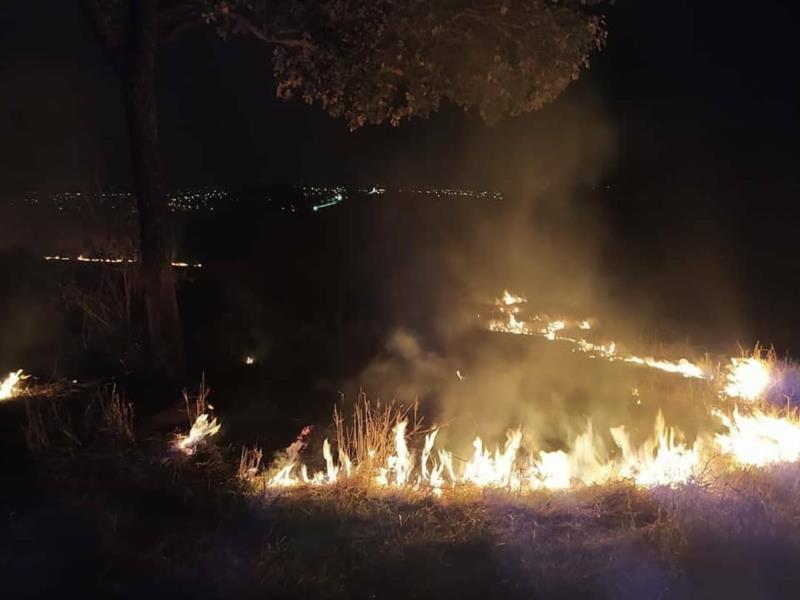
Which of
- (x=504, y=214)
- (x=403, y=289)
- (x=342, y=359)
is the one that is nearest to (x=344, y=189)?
(x=504, y=214)

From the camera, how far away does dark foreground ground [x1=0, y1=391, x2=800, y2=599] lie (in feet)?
12.5

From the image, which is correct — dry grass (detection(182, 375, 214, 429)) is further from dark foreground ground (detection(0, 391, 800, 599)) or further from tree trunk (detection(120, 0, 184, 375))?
dark foreground ground (detection(0, 391, 800, 599))

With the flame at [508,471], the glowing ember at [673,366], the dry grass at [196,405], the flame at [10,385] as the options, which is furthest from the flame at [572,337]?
the flame at [10,385]

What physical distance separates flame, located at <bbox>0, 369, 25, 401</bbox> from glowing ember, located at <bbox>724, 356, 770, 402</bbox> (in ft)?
24.2

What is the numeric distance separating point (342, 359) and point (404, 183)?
1510cm

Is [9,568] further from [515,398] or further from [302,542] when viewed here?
[515,398]

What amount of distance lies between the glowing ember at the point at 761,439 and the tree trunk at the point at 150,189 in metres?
5.64

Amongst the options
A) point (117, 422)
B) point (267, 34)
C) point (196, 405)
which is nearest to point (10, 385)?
point (196, 405)

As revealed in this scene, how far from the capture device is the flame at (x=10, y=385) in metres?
7.07

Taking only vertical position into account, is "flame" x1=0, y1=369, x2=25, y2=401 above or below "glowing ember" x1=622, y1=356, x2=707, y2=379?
above

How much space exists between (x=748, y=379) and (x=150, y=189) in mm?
6687

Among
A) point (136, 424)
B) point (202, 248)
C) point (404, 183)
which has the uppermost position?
point (404, 183)

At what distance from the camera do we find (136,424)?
6441 mm

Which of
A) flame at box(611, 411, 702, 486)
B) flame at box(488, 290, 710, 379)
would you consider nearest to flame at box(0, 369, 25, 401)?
flame at box(611, 411, 702, 486)
